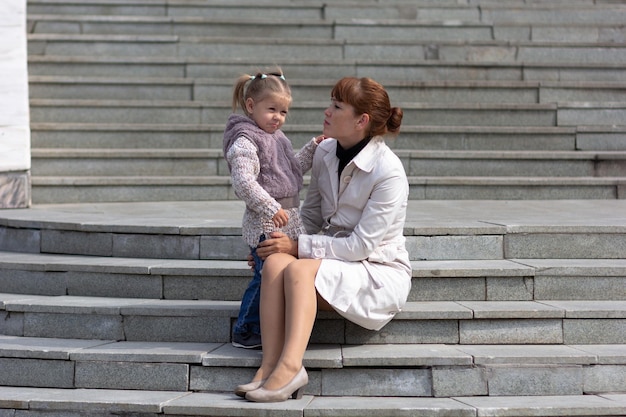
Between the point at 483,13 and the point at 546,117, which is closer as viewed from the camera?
the point at 546,117

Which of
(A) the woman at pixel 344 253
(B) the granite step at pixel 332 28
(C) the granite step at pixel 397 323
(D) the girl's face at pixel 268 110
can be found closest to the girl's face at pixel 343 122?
(A) the woman at pixel 344 253

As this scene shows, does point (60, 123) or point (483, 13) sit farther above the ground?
point (483, 13)

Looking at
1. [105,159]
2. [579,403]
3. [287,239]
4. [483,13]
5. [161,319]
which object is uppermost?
[483,13]

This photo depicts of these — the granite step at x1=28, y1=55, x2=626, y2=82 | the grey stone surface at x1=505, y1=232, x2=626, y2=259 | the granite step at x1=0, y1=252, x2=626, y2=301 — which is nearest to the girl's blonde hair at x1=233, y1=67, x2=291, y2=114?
the granite step at x1=0, y1=252, x2=626, y2=301

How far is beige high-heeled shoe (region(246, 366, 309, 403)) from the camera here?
4227 millimetres

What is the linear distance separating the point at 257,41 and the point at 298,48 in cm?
40

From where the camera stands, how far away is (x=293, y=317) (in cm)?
428

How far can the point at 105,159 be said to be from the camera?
7953 mm

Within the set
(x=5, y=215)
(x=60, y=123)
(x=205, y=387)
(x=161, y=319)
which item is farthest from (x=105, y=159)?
(x=205, y=387)

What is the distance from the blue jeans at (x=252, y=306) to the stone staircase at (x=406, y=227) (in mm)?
151

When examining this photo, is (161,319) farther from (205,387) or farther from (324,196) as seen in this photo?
(324,196)

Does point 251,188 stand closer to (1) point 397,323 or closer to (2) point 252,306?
(2) point 252,306

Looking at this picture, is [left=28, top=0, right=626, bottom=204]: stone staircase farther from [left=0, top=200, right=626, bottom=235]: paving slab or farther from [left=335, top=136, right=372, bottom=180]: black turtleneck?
[left=335, top=136, right=372, bottom=180]: black turtleneck

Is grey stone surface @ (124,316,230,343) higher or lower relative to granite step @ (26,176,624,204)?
lower
